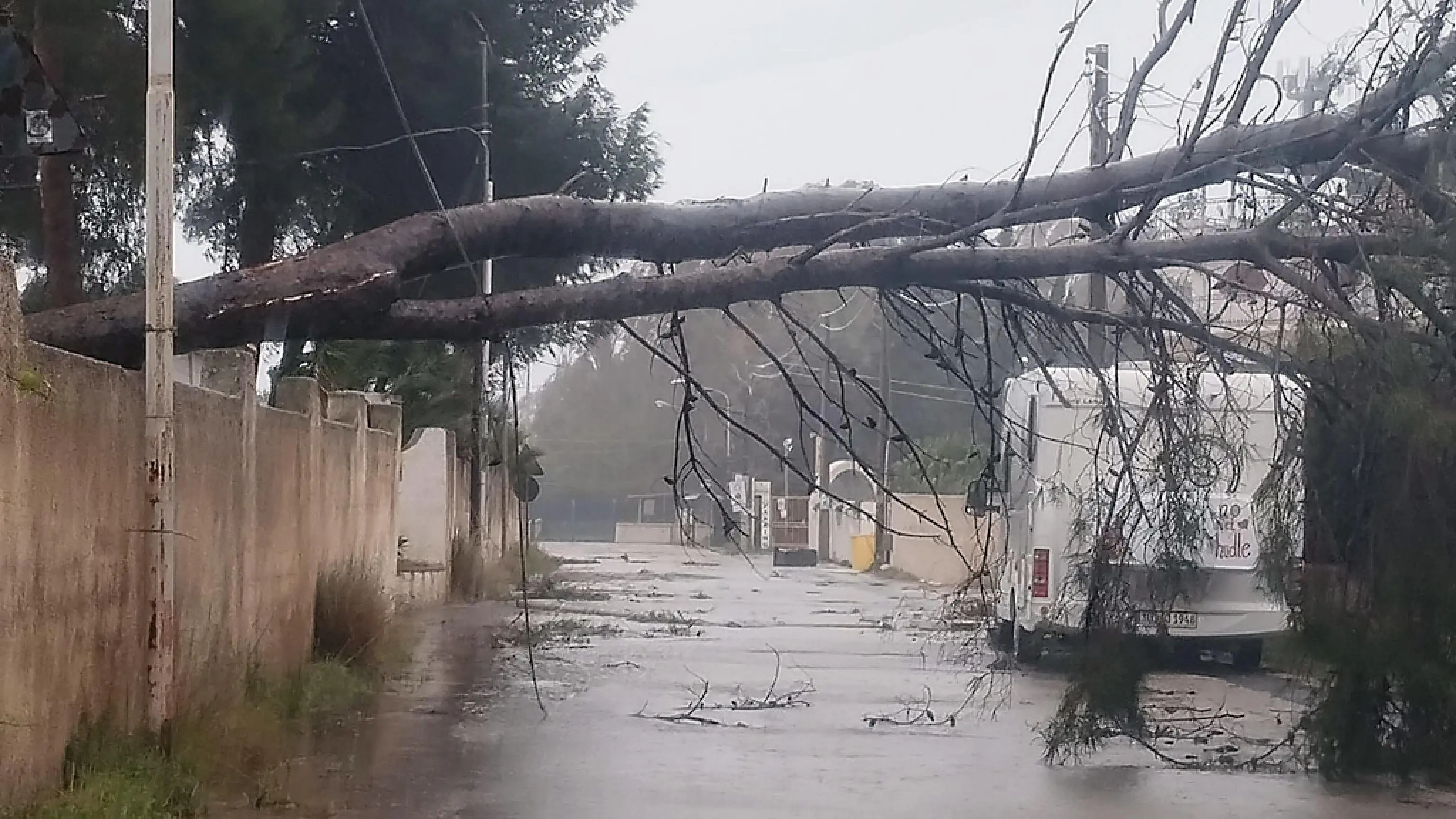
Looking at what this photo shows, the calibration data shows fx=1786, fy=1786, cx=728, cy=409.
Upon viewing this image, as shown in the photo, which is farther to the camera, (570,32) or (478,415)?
A: (478,415)

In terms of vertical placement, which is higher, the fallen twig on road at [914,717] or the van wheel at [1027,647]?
the van wheel at [1027,647]

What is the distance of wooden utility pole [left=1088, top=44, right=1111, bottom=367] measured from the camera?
919cm

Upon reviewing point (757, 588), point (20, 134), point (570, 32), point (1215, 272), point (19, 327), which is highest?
point (570, 32)

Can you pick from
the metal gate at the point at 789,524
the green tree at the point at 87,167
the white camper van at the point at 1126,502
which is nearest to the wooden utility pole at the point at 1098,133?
the white camper van at the point at 1126,502

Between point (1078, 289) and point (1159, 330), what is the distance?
722 inches

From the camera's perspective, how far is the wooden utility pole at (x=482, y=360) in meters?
15.7

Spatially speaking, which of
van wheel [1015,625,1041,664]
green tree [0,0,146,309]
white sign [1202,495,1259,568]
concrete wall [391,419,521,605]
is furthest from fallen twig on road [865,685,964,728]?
concrete wall [391,419,521,605]

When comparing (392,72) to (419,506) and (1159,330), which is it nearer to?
(419,506)

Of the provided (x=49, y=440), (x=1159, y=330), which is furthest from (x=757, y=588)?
(x=49, y=440)

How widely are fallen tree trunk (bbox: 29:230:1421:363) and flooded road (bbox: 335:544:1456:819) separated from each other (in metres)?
2.29

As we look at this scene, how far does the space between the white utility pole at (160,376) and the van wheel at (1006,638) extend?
10.1 metres

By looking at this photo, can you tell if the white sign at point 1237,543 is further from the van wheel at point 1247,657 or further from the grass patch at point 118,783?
the grass patch at point 118,783

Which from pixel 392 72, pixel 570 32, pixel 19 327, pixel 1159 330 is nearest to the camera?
pixel 19 327

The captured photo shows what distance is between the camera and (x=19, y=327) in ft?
20.5
